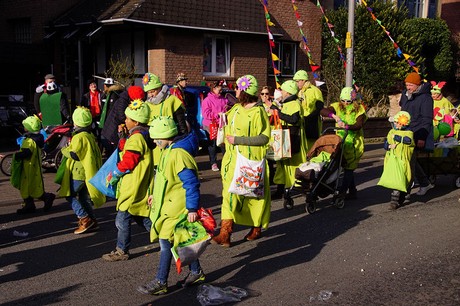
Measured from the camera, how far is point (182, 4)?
719 inches

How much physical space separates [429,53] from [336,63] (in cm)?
645

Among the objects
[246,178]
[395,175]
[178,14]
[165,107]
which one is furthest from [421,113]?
[178,14]

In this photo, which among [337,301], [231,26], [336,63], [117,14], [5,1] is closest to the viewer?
[337,301]

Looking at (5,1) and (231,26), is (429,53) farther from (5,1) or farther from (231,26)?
(5,1)

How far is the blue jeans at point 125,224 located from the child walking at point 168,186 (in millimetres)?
877

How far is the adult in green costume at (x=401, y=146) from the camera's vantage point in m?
8.51

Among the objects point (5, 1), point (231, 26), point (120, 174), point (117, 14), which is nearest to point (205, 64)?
point (231, 26)

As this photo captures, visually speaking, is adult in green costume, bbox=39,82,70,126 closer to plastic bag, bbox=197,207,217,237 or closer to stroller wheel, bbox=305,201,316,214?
stroller wheel, bbox=305,201,316,214

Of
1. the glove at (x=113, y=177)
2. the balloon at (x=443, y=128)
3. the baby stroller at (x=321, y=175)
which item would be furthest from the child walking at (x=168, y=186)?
the balloon at (x=443, y=128)

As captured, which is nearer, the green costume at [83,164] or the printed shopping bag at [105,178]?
the printed shopping bag at [105,178]

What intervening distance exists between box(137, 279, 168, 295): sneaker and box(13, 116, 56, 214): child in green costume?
145 inches

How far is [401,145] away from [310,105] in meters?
1.59

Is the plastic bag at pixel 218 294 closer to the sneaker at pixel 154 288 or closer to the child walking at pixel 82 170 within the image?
the sneaker at pixel 154 288

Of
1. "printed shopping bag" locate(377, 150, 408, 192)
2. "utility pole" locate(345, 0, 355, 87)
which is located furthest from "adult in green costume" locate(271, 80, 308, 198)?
"utility pole" locate(345, 0, 355, 87)
